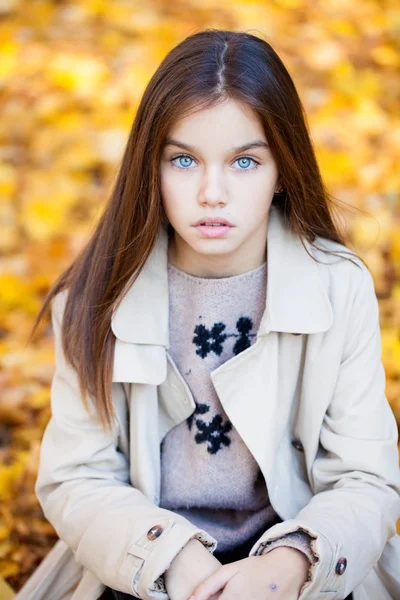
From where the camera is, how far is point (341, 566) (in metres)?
→ 1.59

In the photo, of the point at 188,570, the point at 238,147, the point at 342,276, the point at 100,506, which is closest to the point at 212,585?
the point at 188,570

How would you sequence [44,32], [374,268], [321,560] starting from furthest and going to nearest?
1. [44,32]
2. [374,268]
3. [321,560]

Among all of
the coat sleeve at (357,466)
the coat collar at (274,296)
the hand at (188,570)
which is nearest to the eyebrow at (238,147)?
the coat collar at (274,296)

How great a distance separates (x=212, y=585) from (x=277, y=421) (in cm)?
38

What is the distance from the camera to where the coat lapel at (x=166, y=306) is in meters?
1.73

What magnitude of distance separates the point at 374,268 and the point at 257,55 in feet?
6.08

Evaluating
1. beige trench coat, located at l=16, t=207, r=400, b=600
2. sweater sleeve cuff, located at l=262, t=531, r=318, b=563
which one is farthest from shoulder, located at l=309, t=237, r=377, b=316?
sweater sleeve cuff, located at l=262, t=531, r=318, b=563

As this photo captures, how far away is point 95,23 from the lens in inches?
198

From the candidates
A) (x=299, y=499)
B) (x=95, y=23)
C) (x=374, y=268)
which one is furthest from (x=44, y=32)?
(x=299, y=499)

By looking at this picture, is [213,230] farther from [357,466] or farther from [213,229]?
[357,466]

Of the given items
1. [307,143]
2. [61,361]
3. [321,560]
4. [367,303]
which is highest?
[307,143]

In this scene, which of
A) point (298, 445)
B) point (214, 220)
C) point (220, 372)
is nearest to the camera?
point (214, 220)

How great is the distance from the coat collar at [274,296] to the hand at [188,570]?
426 millimetres

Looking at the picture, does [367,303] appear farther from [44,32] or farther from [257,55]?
[44,32]
